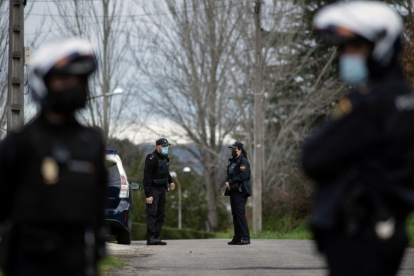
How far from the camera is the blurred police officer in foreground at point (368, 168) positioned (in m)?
2.57

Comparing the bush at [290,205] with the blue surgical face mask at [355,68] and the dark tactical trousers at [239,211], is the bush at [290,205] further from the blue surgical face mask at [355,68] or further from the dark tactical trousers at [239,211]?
the blue surgical face mask at [355,68]

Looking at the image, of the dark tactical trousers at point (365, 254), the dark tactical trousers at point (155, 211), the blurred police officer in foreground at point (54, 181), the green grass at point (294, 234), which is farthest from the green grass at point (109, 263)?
the green grass at point (294, 234)

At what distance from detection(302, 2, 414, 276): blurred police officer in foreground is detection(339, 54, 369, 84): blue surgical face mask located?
5cm

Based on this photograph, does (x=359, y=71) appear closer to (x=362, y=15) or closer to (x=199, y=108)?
(x=362, y=15)

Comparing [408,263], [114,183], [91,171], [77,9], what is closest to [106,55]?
[77,9]

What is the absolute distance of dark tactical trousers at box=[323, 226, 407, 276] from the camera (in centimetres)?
257

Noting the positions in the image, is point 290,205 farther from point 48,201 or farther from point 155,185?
point 48,201

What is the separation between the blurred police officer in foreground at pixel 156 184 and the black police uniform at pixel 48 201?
8.64 meters

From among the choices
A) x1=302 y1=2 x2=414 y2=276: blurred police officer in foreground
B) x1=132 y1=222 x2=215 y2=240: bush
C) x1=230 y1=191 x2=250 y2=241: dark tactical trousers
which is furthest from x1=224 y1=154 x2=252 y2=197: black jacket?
x1=132 y1=222 x2=215 y2=240: bush

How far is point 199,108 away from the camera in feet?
95.2

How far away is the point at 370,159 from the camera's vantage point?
8.55ft

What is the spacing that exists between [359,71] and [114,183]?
27.3ft

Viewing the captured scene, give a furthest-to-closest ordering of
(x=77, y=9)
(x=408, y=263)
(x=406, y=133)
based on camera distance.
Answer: (x=77, y=9), (x=408, y=263), (x=406, y=133)

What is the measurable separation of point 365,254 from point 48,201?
144 cm
